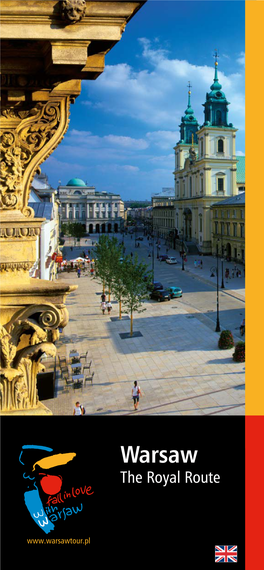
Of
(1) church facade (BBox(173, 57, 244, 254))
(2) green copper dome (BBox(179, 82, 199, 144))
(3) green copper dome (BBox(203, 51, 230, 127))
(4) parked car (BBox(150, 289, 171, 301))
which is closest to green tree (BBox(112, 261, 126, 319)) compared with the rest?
(4) parked car (BBox(150, 289, 171, 301))

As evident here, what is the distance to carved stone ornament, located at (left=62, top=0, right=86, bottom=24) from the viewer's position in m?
3.09

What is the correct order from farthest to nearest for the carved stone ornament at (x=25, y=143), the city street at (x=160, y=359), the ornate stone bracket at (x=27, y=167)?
the city street at (x=160, y=359) → the carved stone ornament at (x=25, y=143) → the ornate stone bracket at (x=27, y=167)

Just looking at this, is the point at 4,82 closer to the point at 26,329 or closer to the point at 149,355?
the point at 26,329

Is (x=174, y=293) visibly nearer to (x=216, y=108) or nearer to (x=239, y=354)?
(x=239, y=354)

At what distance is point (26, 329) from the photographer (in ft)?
12.4

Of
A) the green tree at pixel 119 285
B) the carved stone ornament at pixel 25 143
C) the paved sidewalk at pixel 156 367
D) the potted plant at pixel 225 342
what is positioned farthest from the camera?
the green tree at pixel 119 285

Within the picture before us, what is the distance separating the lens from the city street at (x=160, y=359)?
19.8 meters

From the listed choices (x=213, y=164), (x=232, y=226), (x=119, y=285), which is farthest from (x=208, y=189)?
(x=119, y=285)

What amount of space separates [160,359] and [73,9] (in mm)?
23777
